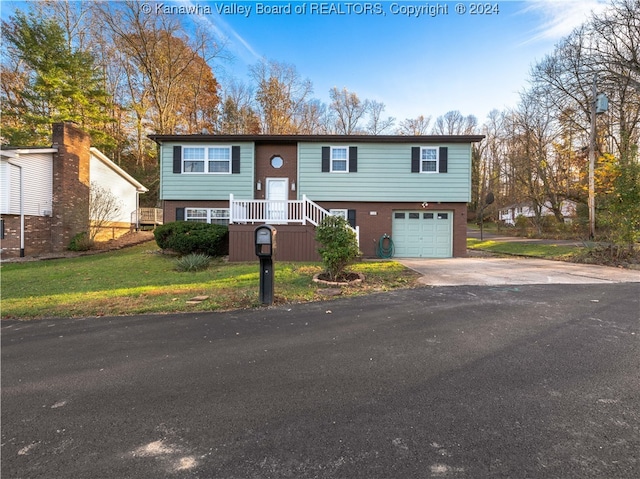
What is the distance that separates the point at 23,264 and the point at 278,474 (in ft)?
50.0

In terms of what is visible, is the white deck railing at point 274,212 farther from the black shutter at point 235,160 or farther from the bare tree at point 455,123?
the bare tree at point 455,123

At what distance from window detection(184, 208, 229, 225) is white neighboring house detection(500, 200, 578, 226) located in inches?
1029

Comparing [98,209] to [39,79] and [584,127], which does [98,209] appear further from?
[584,127]

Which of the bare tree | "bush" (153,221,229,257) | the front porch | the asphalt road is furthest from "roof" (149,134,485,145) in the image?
the bare tree

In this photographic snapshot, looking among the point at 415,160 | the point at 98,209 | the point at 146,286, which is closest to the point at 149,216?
the point at 98,209

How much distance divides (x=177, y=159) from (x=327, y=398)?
14.3 m

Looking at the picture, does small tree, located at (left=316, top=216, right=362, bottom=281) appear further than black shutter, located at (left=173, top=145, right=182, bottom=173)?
No

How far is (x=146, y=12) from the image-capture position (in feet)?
77.9

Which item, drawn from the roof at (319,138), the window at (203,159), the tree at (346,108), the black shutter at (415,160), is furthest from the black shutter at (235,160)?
the tree at (346,108)

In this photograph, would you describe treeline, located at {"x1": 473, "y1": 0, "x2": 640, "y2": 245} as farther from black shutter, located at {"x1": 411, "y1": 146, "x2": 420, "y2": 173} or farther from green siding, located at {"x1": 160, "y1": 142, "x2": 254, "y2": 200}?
green siding, located at {"x1": 160, "y1": 142, "x2": 254, "y2": 200}

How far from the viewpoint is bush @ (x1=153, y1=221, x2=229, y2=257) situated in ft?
39.0

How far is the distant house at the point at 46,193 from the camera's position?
14.0 metres

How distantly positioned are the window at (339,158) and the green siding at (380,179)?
294 millimetres

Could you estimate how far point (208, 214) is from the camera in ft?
48.1
